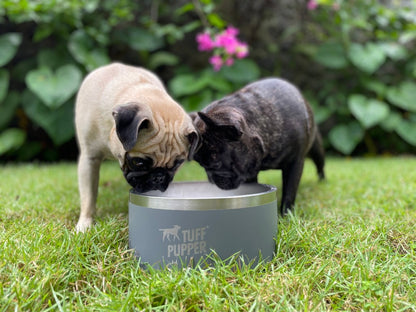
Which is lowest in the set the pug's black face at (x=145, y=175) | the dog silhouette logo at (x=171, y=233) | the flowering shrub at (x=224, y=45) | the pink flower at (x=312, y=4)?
the dog silhouette logo at (x=171, y=233)

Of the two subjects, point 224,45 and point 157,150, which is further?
point 224,45

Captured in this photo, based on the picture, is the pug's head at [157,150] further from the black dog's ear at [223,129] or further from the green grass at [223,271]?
the green grass at [223,271]

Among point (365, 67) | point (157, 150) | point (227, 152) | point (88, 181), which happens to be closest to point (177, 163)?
point (157, 150)

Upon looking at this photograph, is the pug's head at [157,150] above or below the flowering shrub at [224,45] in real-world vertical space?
below

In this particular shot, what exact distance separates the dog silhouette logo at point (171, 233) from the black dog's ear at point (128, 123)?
46 cm

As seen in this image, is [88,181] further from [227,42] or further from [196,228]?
[227,42]

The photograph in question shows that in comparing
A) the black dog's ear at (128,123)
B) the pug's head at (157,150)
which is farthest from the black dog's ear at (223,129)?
the black dog's ear at (128,123)

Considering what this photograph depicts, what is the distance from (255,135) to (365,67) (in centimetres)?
477

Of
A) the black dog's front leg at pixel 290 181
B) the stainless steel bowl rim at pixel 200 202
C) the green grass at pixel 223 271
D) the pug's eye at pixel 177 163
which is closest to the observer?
the green grass at pixel 223 271

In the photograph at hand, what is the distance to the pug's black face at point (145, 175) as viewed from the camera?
215 centimetres

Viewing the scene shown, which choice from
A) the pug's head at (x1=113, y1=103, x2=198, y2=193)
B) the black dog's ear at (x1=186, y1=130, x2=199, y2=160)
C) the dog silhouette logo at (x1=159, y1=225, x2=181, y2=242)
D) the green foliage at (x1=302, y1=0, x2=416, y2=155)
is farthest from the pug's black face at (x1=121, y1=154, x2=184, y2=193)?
the green foliage at (x1=302, y1=0, x2=416, y2=155)

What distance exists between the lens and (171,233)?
175 centimetres

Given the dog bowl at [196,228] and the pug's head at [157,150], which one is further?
the pug's head at [157,150]

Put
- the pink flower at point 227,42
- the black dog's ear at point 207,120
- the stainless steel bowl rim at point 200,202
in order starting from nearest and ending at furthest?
the stainless steel bowl rim at point 200,202
the black dog's ear at point 207,120
the pink flower at point 227,42
